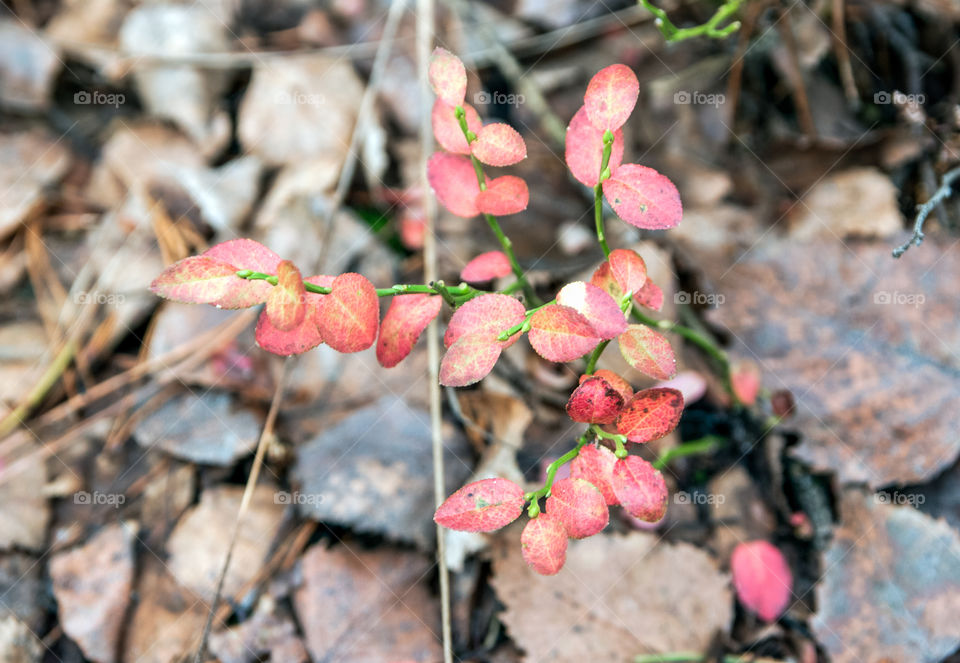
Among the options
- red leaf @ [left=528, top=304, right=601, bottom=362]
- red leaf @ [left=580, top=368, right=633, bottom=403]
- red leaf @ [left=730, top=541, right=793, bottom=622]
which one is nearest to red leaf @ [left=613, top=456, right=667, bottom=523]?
red leaf @ [left=580, top=368, right=633, bottom=403]

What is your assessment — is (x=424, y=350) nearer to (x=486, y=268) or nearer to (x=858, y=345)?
(x=486, y=268)

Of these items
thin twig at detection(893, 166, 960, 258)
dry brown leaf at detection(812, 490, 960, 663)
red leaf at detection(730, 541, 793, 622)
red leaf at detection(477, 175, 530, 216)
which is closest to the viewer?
red leaf at detection(477, 175, 530, 216)

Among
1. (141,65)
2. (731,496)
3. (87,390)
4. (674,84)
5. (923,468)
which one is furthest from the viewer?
(141,65)

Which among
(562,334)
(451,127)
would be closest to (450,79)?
(451,127)

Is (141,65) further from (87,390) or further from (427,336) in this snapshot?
(427,336)

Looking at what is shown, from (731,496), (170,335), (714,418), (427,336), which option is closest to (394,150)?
(427,336)

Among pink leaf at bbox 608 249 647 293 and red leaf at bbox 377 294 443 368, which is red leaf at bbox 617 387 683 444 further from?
red leaf at bbox 377 294 443 368

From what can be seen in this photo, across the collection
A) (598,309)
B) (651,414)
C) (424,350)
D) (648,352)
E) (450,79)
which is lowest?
(424,350)
